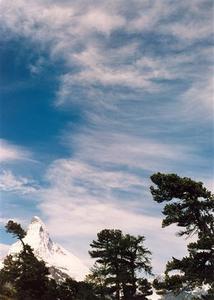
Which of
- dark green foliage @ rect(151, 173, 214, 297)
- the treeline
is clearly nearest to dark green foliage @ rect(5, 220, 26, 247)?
the treeline

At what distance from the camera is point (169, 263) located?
34875mm

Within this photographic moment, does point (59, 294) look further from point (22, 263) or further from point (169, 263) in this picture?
point (169, 263)

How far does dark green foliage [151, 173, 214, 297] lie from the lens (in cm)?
3430

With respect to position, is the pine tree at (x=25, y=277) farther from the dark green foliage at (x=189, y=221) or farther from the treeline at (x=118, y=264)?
the dark green foliage at (x=189, y=221)

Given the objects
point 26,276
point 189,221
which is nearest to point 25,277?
point 26,276

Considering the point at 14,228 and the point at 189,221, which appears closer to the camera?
the point at 189,221

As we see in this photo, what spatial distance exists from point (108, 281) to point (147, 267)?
180 inches

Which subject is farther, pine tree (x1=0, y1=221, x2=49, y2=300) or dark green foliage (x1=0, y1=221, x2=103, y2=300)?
pine tree (x1=0, y1=221, x2=49, y2=300)

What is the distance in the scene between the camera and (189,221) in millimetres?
35969

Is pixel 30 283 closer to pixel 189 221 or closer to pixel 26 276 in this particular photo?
pixel 26 276

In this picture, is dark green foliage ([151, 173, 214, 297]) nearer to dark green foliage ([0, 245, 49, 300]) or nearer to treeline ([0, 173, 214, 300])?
treeline ([0, 173, 214, 300])

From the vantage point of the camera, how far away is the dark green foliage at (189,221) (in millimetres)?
34297

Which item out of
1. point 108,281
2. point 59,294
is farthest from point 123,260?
point 59,294

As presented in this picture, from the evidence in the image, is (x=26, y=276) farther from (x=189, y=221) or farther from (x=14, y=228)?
(x=189, y=221)
